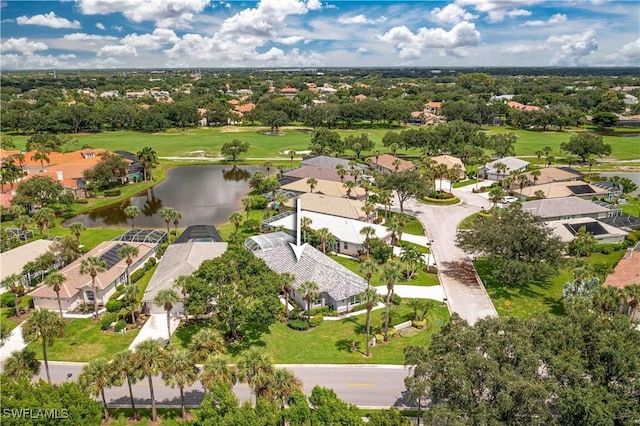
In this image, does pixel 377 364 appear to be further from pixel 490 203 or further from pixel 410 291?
pixel 490 203

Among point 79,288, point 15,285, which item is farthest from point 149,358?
point 15,285

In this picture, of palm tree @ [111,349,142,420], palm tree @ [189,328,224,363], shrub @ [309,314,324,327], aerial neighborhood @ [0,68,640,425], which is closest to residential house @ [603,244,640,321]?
aerial neighborhood @ [0,68,640,425]

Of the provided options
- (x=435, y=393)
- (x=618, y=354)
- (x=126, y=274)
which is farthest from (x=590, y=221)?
(x=126, y=274)

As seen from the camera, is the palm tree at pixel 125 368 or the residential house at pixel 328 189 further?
the residential house at pixel 328 189

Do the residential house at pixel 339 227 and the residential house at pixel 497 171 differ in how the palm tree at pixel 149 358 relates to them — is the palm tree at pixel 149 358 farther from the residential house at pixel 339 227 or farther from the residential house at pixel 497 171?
the residential house at pixel 497 171

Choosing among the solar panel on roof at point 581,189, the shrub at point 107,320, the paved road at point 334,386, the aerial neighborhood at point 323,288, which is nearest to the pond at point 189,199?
the aerial neighborhood at point 323,288

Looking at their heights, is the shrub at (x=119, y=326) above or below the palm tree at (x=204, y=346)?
below
